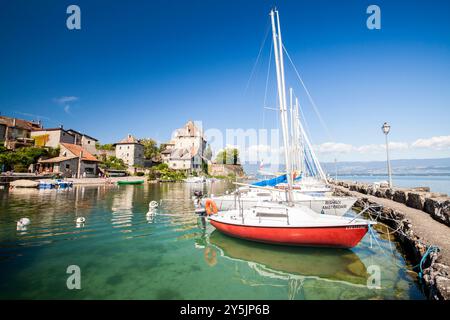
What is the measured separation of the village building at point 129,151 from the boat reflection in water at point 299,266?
71.0 metres

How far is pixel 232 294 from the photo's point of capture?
650cm

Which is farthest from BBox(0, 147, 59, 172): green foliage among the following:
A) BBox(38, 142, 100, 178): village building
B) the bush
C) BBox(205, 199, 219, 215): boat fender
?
BBox(205, 199, 219, 215): boat fender

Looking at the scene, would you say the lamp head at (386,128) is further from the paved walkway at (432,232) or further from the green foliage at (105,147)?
the green foliage at (105,147)

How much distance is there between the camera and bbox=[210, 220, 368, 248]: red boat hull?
898 centimetres

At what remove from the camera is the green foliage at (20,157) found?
45375 mm

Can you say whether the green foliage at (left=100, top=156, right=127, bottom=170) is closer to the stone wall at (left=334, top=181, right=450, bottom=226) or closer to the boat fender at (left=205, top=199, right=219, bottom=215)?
the boat fender at (left=205, top=199, right=219, bottom=215)

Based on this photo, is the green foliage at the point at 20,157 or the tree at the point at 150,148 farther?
the tree at the point at 150,148

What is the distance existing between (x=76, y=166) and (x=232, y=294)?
60.9 m

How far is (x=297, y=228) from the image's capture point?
361 inches

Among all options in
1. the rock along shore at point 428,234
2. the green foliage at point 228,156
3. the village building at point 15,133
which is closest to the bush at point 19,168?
the village building at point 15,133

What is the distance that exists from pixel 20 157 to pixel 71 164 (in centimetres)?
961

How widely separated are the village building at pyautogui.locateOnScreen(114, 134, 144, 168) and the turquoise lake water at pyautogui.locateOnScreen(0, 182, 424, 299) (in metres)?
64.6
